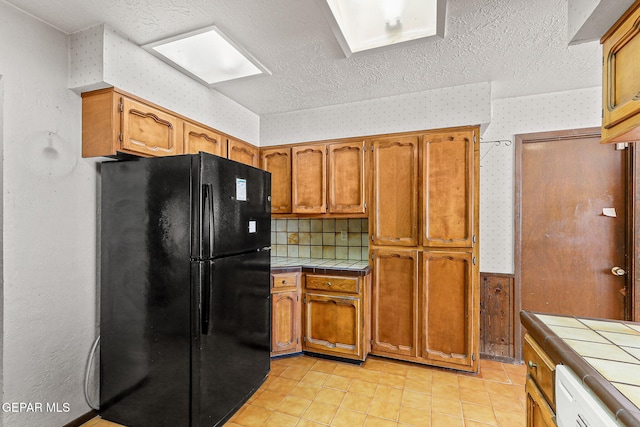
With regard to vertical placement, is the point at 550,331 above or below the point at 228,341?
above

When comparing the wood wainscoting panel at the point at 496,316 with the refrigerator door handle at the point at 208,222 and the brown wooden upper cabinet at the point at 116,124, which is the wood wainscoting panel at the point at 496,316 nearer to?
the refrigerator door handle at the point at 208,222

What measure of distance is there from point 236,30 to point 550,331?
2158 millimetres

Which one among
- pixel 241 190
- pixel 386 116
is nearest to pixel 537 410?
pixel 241 190

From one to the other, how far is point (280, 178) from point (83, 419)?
91.1 inches

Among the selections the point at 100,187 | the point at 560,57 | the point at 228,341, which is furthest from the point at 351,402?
the point at 560,57

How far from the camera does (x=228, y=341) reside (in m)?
1.91

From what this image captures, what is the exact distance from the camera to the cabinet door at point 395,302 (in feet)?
8.49

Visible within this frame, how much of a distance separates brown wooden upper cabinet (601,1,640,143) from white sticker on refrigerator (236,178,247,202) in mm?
1856

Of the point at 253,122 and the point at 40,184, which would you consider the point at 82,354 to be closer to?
the point at 40,184

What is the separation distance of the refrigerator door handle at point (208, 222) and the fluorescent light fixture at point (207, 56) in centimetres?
89

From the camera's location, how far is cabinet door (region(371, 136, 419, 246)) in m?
2.60
